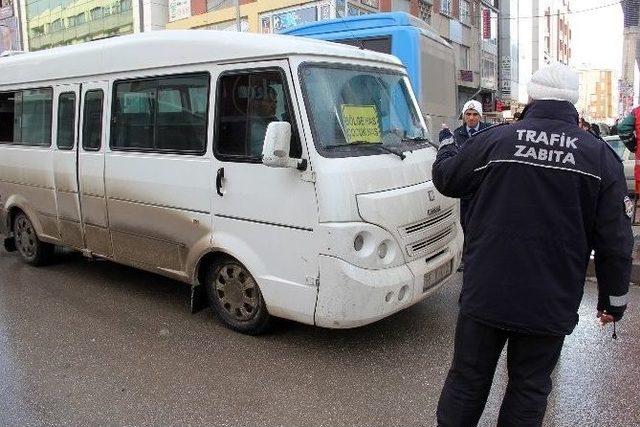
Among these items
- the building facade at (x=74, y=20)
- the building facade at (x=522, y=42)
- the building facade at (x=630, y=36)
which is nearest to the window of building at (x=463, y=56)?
the building facade at (x=522, y=42)

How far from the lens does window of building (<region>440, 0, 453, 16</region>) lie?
95.2 feet

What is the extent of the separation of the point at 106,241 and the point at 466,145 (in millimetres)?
3996

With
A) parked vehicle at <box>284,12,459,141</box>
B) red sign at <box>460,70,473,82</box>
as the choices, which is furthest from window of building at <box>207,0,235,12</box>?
parked vehicle at <box>284,12,459,141</box>

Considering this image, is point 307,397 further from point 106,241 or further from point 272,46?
point 106,241

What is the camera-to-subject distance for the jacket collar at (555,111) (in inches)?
95.3

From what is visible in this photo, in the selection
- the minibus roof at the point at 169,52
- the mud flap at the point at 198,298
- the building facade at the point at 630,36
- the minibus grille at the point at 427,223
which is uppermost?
the building facade at the point at 630,36

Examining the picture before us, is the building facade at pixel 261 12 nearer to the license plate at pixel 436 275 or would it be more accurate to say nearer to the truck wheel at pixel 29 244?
the truck wheel at pixel 29 244

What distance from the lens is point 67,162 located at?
5.79 meters

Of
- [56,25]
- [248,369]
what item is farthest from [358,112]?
[56,25]

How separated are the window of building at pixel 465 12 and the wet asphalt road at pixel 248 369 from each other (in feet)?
95.6

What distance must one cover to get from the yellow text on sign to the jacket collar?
1.84 meters

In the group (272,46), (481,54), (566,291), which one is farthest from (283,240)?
(481,54)

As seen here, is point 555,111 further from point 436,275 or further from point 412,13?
point 412,13

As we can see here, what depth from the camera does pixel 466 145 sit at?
257 cm
